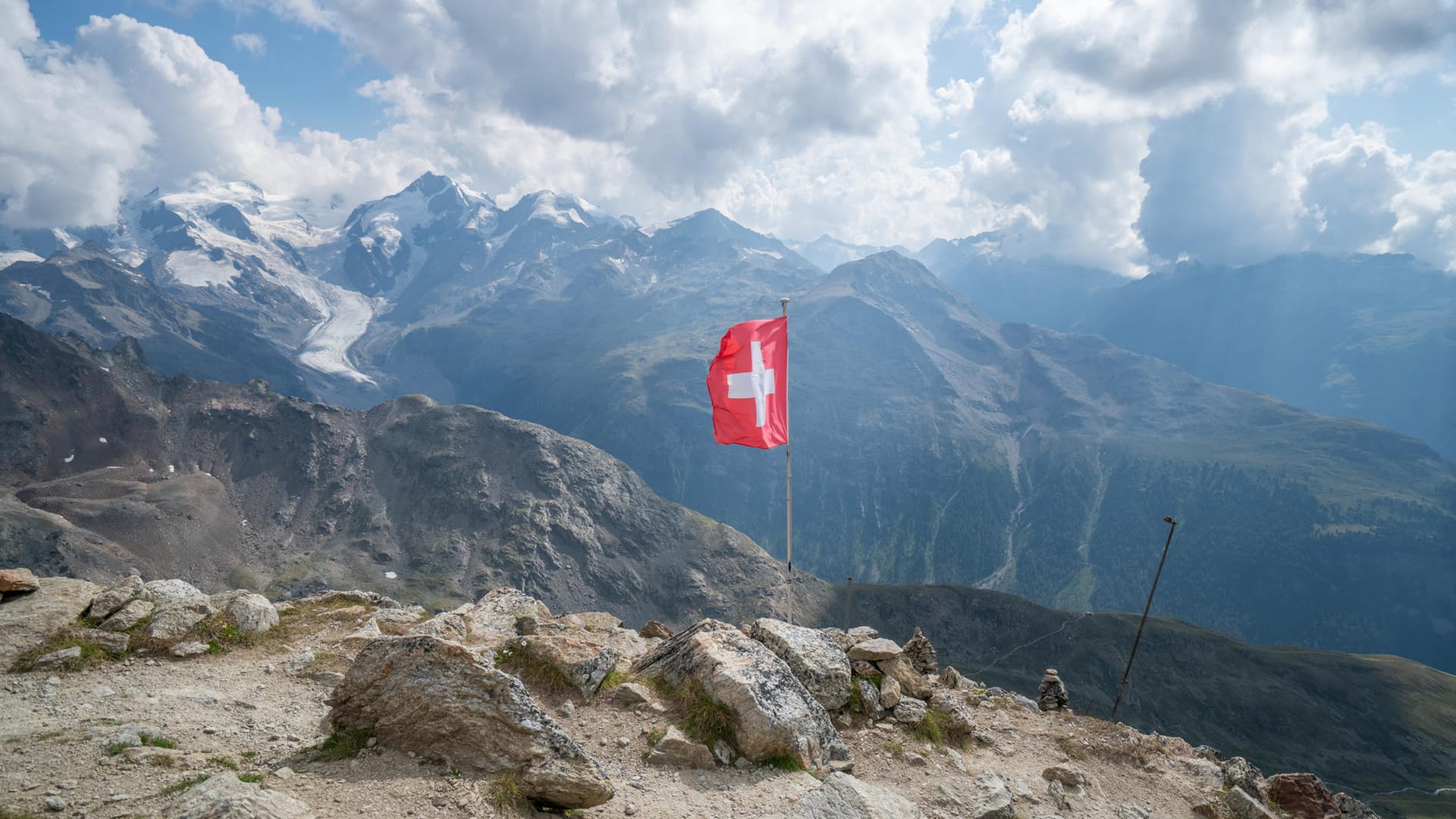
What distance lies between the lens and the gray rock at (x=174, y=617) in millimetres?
17406

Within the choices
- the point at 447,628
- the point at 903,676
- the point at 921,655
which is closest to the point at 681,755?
the point at 903,676

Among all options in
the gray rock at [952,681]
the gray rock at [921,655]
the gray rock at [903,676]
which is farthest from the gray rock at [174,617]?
the gray rock at [952,681]

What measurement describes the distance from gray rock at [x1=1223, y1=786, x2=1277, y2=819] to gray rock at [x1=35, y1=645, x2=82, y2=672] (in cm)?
3092

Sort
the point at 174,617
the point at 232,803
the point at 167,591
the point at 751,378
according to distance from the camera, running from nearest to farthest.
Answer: the point at 232,803
the point at 174,617
the point at 167,591
the point at 751,378

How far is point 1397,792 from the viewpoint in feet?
501

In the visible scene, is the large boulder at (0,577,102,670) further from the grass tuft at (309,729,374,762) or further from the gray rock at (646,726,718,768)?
the gray rock at (646,726,718,768)

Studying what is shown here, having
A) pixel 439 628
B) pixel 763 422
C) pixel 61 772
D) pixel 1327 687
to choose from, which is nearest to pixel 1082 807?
pixel 763 422

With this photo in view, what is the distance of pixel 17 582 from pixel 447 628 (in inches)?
443

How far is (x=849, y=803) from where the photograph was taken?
12914 mm

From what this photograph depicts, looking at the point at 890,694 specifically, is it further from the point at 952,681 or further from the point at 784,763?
the point at 952,681

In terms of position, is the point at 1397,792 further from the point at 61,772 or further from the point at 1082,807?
the point at 61,772

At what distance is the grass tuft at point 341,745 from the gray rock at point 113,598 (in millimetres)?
9618

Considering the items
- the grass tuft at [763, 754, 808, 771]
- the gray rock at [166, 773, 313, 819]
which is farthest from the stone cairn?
the gray rock at [166, 773, 313, 819]

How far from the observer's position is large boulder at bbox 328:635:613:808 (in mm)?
11594
